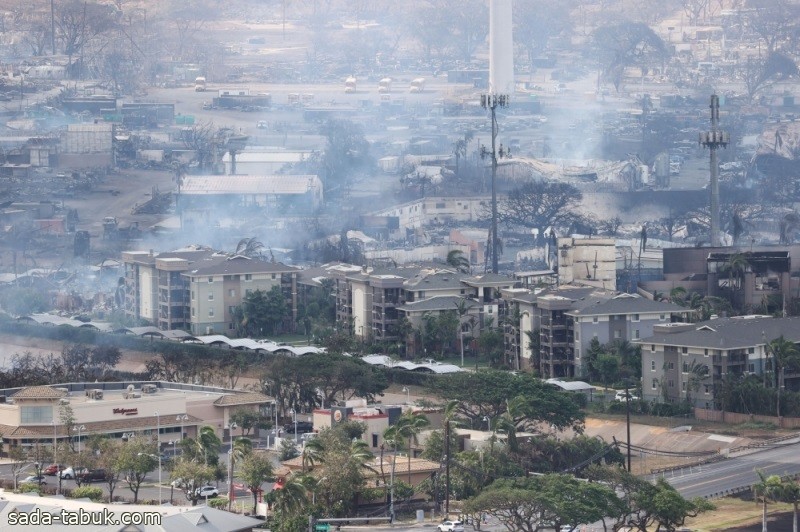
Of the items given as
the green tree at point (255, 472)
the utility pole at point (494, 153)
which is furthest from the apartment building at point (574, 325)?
the green tree at point (255, 472)

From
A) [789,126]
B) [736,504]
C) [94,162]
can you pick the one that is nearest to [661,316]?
[736,504]

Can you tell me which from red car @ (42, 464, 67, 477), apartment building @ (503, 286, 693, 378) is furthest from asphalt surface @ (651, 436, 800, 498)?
apartment building @ (503, 286, 693, 378)

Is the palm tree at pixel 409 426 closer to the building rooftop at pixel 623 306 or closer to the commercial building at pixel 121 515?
the commercial building at pixel 121 515

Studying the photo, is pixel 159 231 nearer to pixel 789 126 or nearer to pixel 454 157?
pixel 454 157

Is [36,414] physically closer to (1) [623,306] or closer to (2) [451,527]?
(2) [451,527]

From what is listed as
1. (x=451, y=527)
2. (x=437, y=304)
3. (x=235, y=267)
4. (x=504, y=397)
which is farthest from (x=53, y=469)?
(x=235, y=267)

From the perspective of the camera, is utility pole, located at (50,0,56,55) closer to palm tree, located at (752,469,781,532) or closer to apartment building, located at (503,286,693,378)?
apartment building, located at (503,286,693,378)
